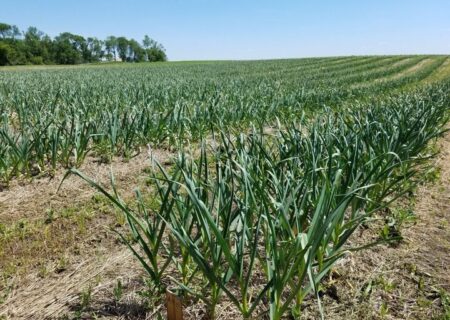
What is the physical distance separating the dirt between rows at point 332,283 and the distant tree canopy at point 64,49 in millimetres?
70744

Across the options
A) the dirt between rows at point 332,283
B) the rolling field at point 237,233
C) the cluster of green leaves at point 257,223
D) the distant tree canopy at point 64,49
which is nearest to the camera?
the cluster of green leaves at point 257,223

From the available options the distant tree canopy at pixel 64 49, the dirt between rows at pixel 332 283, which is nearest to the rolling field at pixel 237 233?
the dirt between rows at pixel 332 283

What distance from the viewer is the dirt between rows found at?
2018 mm

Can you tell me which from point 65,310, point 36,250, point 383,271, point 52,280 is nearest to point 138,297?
point 65,310

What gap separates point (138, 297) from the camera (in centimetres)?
210

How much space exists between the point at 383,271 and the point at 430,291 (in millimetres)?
264

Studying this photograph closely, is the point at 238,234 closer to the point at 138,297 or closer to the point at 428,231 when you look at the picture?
the point at 138,297

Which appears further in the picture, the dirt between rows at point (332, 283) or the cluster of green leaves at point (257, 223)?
the dirt between rows at point (332, 283)

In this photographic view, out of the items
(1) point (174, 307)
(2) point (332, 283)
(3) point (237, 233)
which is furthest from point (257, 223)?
(2) point (332, 283)

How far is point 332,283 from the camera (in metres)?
2.21

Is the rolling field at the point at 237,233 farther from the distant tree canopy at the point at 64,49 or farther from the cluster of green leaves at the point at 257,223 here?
the distant tree canopy at the point at 64,49

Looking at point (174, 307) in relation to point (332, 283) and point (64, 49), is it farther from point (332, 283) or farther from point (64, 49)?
point (64, 49)

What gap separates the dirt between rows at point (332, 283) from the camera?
202cm

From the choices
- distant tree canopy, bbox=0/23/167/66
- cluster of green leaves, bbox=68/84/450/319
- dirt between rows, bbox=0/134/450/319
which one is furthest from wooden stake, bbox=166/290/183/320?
distant tree canopy, bbox=0/23/167/66
